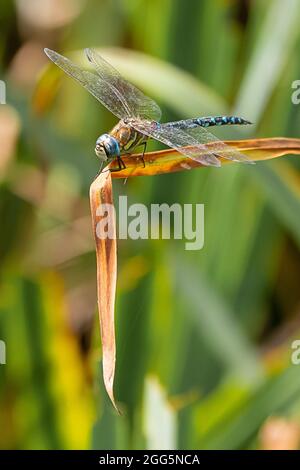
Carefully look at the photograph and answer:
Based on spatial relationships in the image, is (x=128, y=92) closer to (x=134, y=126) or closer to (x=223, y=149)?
(x=134, y=126)

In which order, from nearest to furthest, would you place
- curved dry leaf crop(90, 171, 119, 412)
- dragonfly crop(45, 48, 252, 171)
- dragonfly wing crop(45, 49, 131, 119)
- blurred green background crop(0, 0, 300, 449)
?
curved dry leaf crop(90, 171, 119, 412), dragonfly crop(45, 48, 252, 171), dragonfly wing crop(45, 49, 131, 119), blurred green background crop(0, 0, 300, 449)

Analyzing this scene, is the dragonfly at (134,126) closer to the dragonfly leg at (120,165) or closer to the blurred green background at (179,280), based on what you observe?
the dragonfly leg at (120,165)

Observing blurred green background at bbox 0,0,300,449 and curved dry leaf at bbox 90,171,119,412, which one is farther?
blurred green background at bbox 0,0,300,449

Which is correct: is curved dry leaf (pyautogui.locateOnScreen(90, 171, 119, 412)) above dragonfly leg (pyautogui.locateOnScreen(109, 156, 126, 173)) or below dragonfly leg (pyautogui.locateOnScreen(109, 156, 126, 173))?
below

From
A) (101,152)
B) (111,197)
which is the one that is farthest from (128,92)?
(111,197)

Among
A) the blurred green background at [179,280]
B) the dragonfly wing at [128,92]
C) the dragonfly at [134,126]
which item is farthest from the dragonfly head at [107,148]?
the blurred green background at [179,280]

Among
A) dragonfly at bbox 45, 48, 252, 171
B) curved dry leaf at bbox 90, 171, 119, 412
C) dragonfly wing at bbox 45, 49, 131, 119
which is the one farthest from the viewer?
dragonfly wing at bbox 45, 49, 131, 119

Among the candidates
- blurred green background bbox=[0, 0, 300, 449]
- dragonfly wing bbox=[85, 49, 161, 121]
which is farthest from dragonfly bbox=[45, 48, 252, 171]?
blurred green background bbox=[0, 0, 300, 449]

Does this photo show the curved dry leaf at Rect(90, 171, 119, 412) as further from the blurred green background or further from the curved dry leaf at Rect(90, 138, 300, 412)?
the blurred green background
